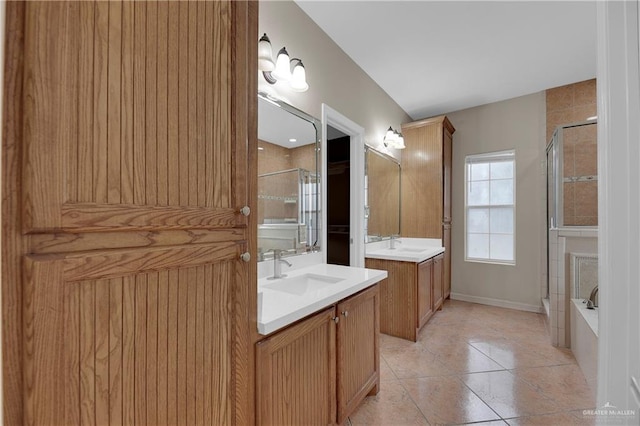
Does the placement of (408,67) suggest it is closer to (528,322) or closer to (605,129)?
(605,129)

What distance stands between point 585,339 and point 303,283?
7.53 feet

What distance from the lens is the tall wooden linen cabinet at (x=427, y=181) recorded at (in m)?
3.65

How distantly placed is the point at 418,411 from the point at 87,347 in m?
1.92

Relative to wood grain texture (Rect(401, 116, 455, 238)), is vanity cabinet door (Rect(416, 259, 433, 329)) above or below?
below

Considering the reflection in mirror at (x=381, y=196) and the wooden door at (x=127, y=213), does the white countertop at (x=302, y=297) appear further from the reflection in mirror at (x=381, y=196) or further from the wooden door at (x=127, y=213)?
the reflection in mirror at (x=381, y=196)

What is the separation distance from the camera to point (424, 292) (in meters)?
Answer: 3.02

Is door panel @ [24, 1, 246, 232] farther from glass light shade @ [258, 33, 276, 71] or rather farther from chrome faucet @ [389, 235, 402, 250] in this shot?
chrome faucet @ [389, 235, 402, 250]

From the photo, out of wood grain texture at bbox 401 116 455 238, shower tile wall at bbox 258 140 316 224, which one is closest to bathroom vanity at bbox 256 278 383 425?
shower tile wall at bbox 258 140 316 224

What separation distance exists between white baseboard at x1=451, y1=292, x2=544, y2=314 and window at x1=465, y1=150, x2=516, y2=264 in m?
0.54

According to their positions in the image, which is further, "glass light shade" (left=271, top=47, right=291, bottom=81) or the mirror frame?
the mirror frame

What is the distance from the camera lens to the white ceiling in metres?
2.12

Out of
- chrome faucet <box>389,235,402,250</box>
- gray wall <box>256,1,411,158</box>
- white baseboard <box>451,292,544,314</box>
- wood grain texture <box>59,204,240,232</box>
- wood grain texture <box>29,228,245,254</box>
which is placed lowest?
white baseboard <box>451,292,544,314</box>

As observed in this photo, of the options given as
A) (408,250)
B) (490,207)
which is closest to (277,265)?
(408,250)

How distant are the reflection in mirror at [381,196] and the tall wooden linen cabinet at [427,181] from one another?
0.57 feet
